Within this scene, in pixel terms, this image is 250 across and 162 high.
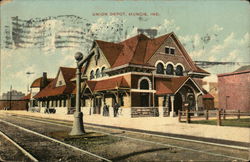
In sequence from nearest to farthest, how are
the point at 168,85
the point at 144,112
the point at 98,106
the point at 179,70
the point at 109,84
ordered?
1. the point at 144,112
2. the point at 109,84
3. the point at 168,85
4. the point at 179,70
5. the point at 98,106

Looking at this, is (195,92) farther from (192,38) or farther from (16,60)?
(16,60)

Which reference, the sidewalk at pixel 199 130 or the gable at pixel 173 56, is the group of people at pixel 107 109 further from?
the sidewalk at pixel 199 130

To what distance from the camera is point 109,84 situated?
25578 mm

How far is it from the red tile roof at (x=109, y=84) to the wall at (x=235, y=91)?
16.4m

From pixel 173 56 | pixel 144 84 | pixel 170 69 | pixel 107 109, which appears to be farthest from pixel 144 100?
pixel 173 56

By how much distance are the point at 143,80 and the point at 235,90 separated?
47.5 feet

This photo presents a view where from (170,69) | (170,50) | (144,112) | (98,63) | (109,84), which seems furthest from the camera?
(98,63)

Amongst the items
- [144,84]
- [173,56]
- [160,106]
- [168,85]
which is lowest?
[160,106]

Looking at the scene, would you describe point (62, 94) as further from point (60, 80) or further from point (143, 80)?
point (143, 80)

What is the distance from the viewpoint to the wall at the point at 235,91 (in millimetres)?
30594

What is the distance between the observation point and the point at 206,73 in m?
30.5

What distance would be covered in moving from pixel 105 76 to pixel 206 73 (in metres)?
13.0

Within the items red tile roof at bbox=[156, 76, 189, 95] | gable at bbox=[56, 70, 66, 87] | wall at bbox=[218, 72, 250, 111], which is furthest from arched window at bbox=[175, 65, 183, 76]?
gable at bbox=[56, 70, 66, 87]

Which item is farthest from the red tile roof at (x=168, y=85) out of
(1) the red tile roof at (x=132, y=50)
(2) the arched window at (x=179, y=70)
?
(1) the red tile roof at (x=132, y=50)
